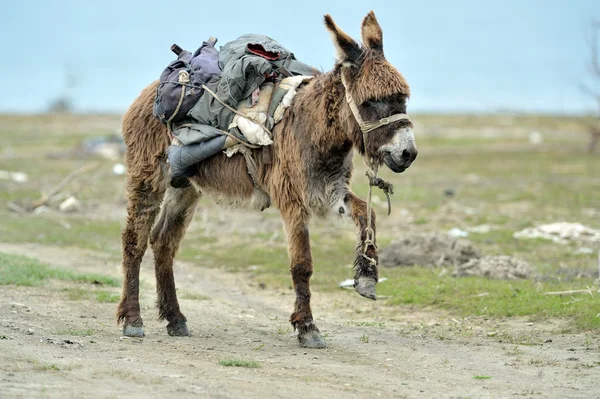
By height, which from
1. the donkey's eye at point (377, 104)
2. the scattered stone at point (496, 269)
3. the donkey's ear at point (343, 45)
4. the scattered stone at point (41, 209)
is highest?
the donkey's ear at point (343, 45)

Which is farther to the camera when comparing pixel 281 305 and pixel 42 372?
pixel 281 305

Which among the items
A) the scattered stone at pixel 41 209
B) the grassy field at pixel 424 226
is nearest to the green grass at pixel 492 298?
the grassy field at pixel 424 226

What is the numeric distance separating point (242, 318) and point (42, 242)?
6.96 meters

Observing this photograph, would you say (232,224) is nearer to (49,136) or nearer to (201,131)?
(201,131)

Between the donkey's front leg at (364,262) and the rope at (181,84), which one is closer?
the donkey's front leg at (364,262)

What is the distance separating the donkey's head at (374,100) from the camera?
24.3 ft

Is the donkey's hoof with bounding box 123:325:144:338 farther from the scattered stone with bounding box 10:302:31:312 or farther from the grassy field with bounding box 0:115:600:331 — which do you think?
the grassy field with bounding box 0:115:600:331

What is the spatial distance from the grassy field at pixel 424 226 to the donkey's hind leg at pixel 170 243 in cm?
159

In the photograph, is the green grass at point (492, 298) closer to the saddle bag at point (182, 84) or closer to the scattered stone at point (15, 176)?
the saddle bag at point (182, 84)

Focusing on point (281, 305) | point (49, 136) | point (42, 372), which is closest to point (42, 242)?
point (281, 305)

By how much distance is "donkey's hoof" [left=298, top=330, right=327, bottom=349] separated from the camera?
7.92 metres

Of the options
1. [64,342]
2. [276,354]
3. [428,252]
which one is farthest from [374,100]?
[428,252]

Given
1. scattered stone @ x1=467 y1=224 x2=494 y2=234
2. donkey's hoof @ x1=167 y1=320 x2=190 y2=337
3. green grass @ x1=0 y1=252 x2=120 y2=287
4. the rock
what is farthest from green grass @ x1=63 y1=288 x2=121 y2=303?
the rock

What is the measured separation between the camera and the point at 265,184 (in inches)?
325
